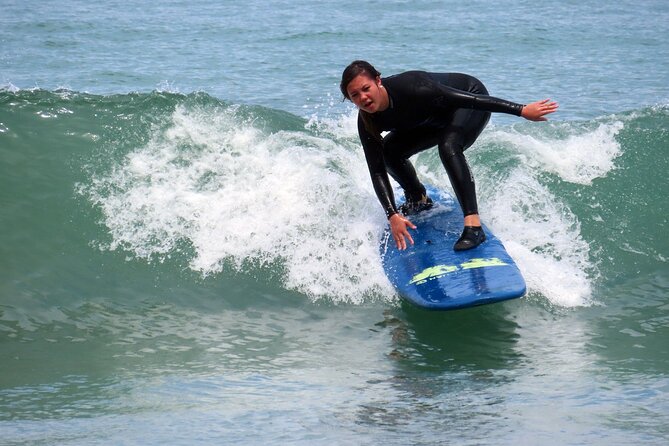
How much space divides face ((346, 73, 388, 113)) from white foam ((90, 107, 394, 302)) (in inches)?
50.4

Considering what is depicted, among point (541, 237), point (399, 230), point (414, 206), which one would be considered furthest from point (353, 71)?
point (541, 237)

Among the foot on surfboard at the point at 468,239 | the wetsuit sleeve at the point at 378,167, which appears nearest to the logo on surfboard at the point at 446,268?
the foot on surfboard at the point at 468,239

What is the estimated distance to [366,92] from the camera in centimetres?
548

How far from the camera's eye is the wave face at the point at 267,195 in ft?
21.8

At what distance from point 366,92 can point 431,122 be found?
0.73 metres

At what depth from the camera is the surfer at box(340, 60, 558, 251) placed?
565 centimetres

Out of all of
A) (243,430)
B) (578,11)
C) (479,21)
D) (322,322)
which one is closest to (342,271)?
(322,322)

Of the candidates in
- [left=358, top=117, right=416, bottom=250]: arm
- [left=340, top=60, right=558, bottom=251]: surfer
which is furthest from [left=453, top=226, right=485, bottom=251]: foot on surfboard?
[left=358, top=117, right=416, bottom=250]: arm

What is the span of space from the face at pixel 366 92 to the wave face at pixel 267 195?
4.22ft

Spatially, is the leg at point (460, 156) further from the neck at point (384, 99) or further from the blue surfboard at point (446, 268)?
the neck at point (384, 99)

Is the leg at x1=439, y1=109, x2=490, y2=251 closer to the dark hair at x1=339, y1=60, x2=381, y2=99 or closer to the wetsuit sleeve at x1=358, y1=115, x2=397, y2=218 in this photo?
the wetsuit sleeve at x1=358, y1=115, x2=397, y2=218

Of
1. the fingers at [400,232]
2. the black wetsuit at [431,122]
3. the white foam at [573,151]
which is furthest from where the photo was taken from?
the white foam at [573,151]

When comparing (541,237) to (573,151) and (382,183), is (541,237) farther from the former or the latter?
(573,151)

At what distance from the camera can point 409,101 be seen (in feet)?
19.0
